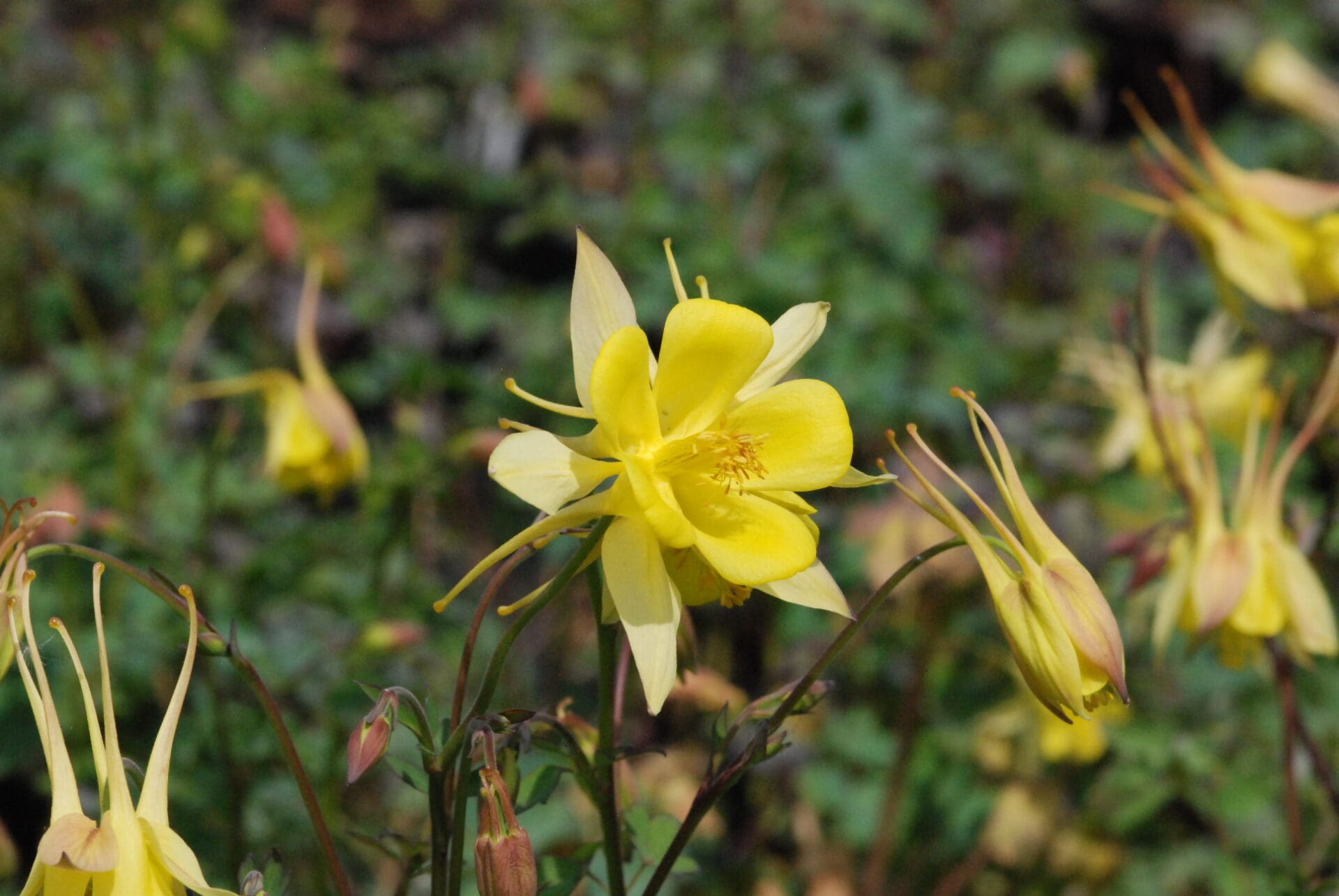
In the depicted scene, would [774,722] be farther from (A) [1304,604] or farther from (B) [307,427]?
(B) [307,427]

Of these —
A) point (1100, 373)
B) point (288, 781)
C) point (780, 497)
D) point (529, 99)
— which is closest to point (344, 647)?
point (288, 781)

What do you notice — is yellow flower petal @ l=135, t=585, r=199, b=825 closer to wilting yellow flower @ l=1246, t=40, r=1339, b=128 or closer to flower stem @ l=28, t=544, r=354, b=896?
flower stem @ l=28, t=544, r=354, b=896

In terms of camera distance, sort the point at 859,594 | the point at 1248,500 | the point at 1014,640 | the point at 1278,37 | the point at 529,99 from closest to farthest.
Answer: the point at 1014,640 → the point at 1248,500 → the point at 859,594 → the point at 529,99 → the point at 1278,37

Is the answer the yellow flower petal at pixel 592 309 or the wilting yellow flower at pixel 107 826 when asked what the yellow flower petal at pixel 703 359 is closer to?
the yellow flower petal at pixel 592 309

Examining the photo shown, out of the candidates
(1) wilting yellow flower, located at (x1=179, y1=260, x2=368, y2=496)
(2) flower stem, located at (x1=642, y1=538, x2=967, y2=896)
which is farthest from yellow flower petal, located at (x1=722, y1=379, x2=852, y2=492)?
(1) wilting yellow flower, located at (x1=179, y1=260, x2=368, y2=496)

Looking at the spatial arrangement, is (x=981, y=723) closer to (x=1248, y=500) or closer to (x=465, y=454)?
(x=1248, y=500)

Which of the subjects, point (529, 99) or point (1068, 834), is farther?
point (529, 99)
